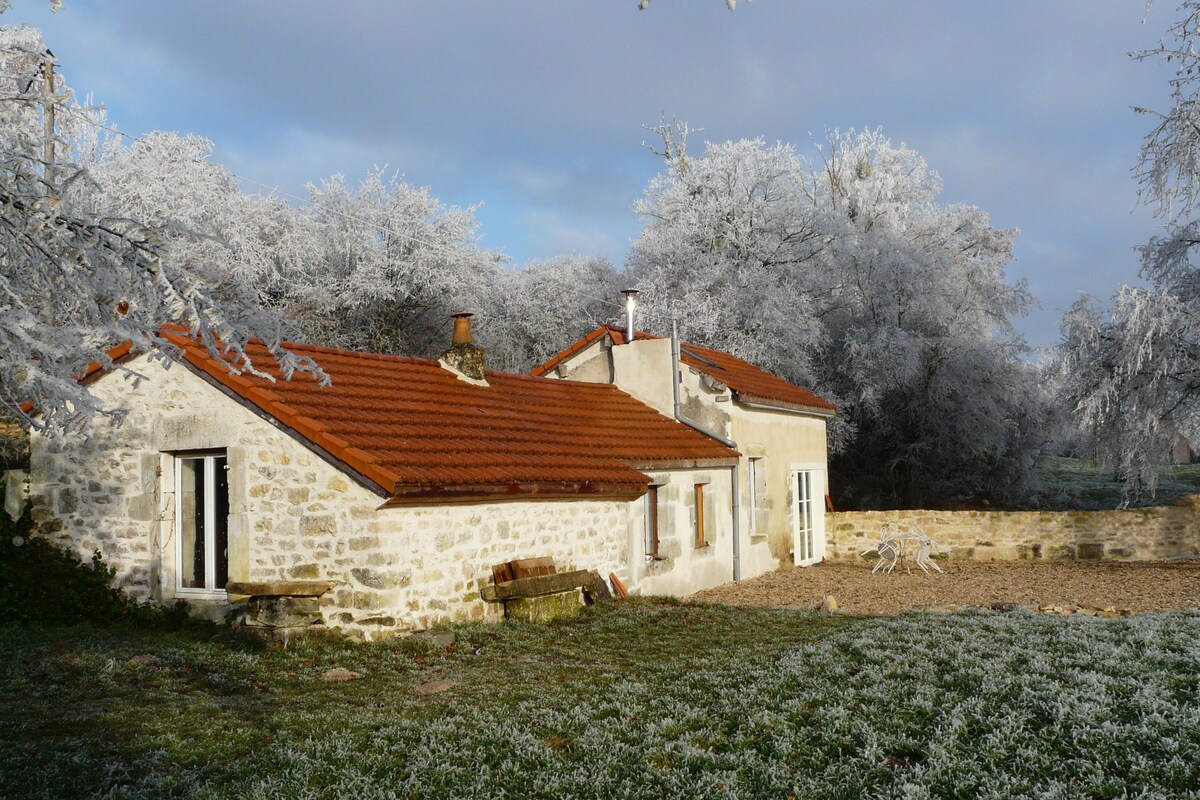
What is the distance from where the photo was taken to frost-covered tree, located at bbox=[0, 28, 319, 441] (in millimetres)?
4672

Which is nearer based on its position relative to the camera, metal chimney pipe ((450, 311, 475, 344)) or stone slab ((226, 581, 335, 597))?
stone slab ((226, 581, 335, 597))

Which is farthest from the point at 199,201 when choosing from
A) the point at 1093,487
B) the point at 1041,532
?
the point at 1093,487

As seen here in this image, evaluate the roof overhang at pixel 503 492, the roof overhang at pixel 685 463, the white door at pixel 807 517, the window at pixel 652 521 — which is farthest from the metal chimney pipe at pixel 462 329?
the white door at pixel 807 517

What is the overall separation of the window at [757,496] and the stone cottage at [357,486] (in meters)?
2.83

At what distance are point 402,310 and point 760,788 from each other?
2416 centimetres

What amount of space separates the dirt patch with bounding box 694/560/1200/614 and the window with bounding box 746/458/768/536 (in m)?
0.94

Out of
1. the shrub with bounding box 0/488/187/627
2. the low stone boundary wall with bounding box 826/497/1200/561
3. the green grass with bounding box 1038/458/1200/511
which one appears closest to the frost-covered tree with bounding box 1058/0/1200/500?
the low stone boundary wall with bounding box 826/497/1200/561

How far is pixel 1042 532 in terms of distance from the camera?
19.2 meters

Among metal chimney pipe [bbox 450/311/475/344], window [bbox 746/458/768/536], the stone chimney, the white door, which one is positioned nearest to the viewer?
the stone chimney

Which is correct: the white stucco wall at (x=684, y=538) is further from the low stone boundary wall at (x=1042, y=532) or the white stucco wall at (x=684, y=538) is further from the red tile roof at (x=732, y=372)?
the low stone boundary wall at (x=1042, y=532)

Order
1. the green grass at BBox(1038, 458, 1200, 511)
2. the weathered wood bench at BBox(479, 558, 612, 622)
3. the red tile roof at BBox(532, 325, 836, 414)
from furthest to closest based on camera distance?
1. the green grass at BBox(1038, 458, 1200, 511)
2. the red tile roof at BBox(532, 325, 836, 414)
3. the weathered wood bench at BBox(479, 558, 612, 622)

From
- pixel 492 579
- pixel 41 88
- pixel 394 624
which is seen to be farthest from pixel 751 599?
pixel 41 88

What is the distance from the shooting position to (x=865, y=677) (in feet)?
23.6

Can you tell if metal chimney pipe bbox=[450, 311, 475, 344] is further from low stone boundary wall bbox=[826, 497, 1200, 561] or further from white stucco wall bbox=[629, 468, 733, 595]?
low stone boundary wall bbox=[826, 497, 1200, 561]
